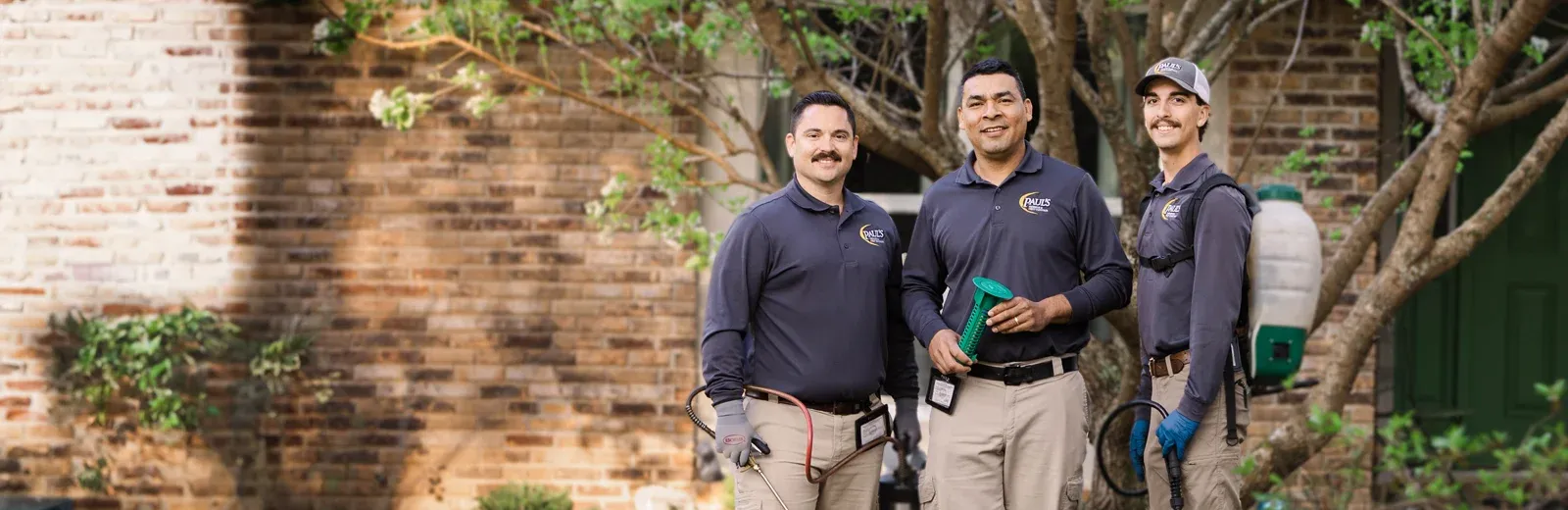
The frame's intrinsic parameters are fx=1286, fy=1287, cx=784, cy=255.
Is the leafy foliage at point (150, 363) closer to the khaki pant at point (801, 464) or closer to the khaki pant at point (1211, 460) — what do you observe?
the khaki pant at point (801, 464)

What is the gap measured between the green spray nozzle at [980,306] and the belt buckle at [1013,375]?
0.52 ft

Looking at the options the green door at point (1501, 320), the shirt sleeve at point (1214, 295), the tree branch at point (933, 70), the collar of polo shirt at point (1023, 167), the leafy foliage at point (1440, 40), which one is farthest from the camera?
the green door at point (1501, 320)

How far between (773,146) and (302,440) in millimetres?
2933

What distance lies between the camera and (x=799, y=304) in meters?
3.56

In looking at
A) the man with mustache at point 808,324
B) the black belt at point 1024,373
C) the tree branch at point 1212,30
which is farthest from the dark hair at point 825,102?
the tree branch at point 1212,30

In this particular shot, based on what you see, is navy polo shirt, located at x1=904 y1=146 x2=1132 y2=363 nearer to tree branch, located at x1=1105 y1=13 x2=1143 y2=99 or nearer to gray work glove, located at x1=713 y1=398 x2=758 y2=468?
gray work glove, located at x1=713 y1=398 x2=758 y2=468

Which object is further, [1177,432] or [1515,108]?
[1515,108]

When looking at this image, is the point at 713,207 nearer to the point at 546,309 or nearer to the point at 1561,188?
the point at 546,309

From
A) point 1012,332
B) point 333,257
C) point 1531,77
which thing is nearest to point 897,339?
point 1012,332

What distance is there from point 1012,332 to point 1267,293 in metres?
1.09

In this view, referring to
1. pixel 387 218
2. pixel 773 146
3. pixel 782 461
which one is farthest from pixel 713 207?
pixel 782 461

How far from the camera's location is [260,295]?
6.74 metres

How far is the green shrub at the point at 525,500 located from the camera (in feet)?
21.6

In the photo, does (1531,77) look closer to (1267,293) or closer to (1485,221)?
(1485,221)
